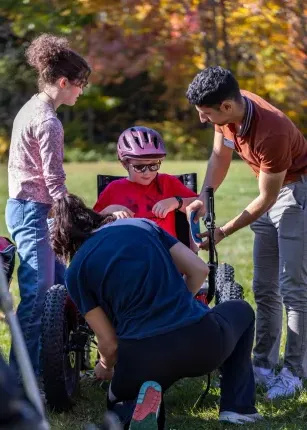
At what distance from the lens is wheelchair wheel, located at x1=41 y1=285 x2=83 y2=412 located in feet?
15.6

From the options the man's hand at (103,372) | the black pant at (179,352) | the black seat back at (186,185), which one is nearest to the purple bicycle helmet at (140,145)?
the black seat back at (186,185)

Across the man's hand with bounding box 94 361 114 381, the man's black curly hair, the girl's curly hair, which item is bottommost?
the man's hand with bounding box 94 361 114 381

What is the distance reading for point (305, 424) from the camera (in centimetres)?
462

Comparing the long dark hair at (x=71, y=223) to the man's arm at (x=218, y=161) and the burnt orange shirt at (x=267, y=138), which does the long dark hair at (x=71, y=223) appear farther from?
the man's arm at (x=218, y=161)

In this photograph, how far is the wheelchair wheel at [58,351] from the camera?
4.74 m

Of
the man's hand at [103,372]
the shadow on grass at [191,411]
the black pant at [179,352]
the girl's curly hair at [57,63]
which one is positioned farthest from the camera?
the girl's curly hair at [57,63]

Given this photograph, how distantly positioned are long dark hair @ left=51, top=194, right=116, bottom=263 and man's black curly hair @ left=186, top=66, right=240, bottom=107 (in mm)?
839

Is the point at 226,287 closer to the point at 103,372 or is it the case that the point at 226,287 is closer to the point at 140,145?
the point at 140,145

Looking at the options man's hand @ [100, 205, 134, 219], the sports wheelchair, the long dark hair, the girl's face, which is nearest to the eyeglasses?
the girl's face

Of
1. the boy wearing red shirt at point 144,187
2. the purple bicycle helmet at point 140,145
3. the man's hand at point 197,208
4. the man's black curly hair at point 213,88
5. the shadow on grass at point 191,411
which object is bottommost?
the shadow on grass at point 191,411

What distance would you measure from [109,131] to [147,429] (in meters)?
22.1

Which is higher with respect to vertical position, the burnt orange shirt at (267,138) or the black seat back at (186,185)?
the burnt orange shirt at (267,138)

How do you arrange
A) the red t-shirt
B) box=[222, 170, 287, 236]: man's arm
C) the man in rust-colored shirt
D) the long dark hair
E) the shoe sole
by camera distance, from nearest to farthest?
the shoe sole, the long dark hair, the man in rust-colored shirt, box=[222, 170, 287, 236]: man's arm, the red t-shirt

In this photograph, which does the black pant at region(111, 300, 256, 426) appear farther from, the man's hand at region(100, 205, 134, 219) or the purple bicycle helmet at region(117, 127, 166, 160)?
the purple bicycle helmet at region(117, 127, 166, 160)
